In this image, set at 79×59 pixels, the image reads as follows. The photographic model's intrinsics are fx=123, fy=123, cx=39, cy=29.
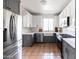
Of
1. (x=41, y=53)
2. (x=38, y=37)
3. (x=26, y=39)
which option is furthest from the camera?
(x=38, y=37)

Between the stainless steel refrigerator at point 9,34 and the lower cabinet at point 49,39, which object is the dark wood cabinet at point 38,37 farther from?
the stainless steel refrigerator at point 9,34

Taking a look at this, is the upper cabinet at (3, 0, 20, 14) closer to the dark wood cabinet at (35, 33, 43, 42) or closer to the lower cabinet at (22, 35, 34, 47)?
the lower cabinet at (22, 35, 34, 47)

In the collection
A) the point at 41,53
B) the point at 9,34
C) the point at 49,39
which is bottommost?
the point at 41,53

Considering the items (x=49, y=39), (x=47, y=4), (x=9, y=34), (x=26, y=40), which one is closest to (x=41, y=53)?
(x=26, y=40)

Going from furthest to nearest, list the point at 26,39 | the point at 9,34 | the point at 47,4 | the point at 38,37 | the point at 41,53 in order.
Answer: the point at 38,37 < the point at 26,39 < the point at 47,4 < the point at 41,53 < the point at 9,34

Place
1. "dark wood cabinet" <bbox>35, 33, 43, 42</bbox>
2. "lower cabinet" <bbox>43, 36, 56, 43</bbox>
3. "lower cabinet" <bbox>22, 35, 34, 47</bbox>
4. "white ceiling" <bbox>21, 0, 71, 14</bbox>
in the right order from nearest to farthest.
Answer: "white ceiling" <bbox>21, 0, 71, 14</bbox>
"lower cabinet" <bbox>22, 35, 34, 47</bbox>
"dark wood cabinet" <bbox>35, 33, 43, 42</bbox>
"lower cabinet" <bbox>43, 36, 56, 43</bbox>

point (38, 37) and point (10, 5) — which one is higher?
point (10, 5)

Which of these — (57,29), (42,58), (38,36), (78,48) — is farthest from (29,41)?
(78,48)

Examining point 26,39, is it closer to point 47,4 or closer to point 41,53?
point 41,53

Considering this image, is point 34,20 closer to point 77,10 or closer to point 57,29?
point 57,29

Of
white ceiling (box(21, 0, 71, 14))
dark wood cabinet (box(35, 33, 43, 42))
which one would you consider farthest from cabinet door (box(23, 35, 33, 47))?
dark wood cabinet (box(35, 33, 43, 42))

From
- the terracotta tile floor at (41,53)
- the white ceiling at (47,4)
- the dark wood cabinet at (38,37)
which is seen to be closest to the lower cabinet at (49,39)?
the dark wood cabinet at (38,37)

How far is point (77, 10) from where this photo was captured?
5.40ft

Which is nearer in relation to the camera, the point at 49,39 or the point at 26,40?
the point at 26,40
